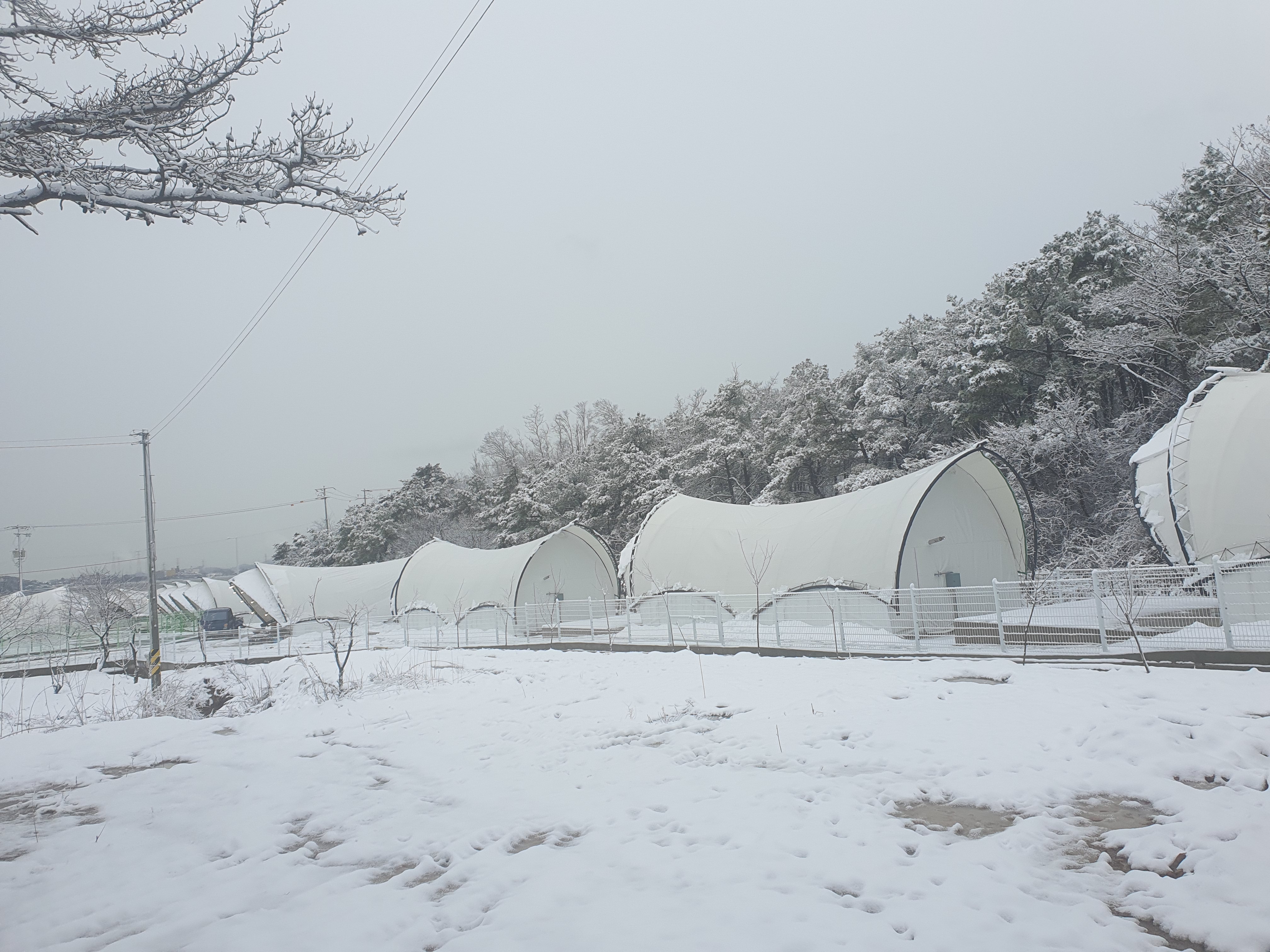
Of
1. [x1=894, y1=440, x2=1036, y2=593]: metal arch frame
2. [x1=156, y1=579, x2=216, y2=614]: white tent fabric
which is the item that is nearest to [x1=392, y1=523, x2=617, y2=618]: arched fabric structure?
[x1=894, y1=440, x2=1036, y2=593]: metal arch frame

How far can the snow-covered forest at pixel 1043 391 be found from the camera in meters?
21.9

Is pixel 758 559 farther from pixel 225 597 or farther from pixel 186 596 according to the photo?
pixel 186 596

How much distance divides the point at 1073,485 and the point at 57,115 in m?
28.8

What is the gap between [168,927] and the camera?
3.49 m

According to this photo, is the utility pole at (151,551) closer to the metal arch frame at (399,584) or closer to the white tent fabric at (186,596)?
the metal arch frame at (399,584)

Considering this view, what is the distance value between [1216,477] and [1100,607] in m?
5.82

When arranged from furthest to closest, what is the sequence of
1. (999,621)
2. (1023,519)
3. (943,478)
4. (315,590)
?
(315,590) < (1023,519) < (943,478) < (999,621)

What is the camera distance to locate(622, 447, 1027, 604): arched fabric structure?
16.3 m

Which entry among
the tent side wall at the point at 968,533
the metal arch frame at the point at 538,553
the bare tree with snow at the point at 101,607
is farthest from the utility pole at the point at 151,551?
Answer: the tent side wall at the point at 968,533

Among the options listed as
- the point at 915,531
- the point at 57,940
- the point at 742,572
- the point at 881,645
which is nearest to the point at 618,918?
the point at 57,940

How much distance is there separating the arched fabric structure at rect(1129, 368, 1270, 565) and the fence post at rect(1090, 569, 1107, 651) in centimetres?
367

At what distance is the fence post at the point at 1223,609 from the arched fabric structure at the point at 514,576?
18691mm

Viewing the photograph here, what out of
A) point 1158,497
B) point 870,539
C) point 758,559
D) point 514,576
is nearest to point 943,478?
point 870,539

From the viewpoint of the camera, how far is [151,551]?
1950 centimetres
